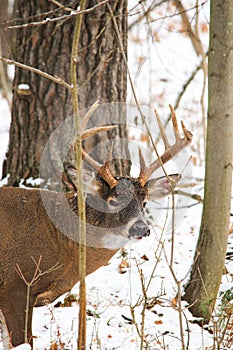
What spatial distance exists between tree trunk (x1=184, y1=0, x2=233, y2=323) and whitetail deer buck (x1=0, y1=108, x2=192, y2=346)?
1.23ft

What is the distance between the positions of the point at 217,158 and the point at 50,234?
1.53 meters

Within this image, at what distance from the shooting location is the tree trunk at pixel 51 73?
677 centimetres

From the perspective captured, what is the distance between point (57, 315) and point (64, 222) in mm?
829

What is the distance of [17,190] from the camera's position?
5414 mm

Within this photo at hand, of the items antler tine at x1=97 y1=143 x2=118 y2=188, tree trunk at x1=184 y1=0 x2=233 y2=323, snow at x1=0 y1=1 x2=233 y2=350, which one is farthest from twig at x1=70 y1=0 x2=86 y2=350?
antler tine at x1=97 y1=143 x2=118 y2=188

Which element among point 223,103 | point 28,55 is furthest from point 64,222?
point 28,55

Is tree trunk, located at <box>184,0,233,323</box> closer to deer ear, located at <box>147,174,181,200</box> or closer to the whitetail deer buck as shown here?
the whitetail deer buck

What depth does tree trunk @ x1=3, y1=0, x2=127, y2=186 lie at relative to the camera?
677cm

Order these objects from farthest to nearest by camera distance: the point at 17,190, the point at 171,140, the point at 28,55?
the point at 171,140
the point at 28,55
the point at 17,190

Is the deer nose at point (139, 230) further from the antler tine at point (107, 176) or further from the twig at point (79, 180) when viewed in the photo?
the twig at point (79, 180)

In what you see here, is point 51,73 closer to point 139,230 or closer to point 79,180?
point 139,230

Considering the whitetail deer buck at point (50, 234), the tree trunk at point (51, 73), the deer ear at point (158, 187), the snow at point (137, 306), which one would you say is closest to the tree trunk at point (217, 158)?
the snow at point (137, 306)

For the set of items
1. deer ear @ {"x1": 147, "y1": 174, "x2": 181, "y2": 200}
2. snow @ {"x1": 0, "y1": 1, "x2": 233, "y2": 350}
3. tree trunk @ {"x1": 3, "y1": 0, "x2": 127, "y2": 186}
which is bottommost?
snow @ {"x1": 0, "y1": 1, "x2": 233, "y2": 350}

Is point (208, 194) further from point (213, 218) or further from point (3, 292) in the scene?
point (3, 292)
